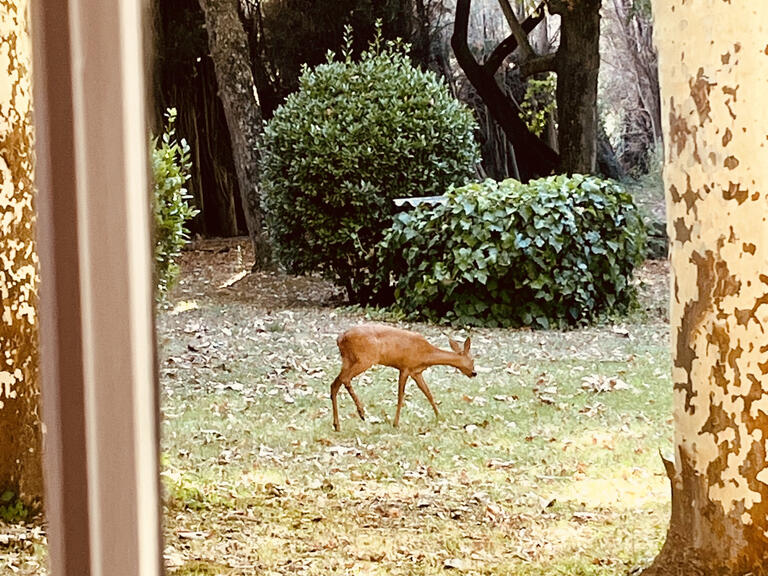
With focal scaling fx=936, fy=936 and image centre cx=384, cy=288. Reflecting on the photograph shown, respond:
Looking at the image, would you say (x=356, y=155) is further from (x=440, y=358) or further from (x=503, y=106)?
(x=440, y=358)

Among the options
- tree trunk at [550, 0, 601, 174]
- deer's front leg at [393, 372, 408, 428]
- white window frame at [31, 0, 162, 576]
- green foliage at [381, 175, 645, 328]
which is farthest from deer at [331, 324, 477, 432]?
white window frame at [31, 0, 162, 576]

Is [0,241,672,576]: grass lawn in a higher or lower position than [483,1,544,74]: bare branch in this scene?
lower

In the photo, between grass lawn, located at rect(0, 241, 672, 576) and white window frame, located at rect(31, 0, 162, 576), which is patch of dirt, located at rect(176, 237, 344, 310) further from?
white window frame, located at rect(31, 0, 162, 576)

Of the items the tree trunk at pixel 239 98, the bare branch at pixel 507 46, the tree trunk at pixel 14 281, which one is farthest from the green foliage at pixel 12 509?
the bare branch at pixel 507 46

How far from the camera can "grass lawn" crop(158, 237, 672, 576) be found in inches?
58.7

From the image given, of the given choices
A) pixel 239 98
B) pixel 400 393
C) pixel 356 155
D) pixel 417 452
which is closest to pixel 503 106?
pixel 356 155

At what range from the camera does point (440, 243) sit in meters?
2.39

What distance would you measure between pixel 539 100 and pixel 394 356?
0.87 metres

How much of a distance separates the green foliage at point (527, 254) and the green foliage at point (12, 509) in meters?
1.12

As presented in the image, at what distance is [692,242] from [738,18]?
0.27m

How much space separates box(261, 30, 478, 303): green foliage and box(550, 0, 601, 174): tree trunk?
0.36 m

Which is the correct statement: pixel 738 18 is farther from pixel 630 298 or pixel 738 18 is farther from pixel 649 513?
pixel 630 298

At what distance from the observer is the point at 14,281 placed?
139 cm

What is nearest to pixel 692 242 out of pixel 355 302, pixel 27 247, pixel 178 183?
A: pixel 27 247
